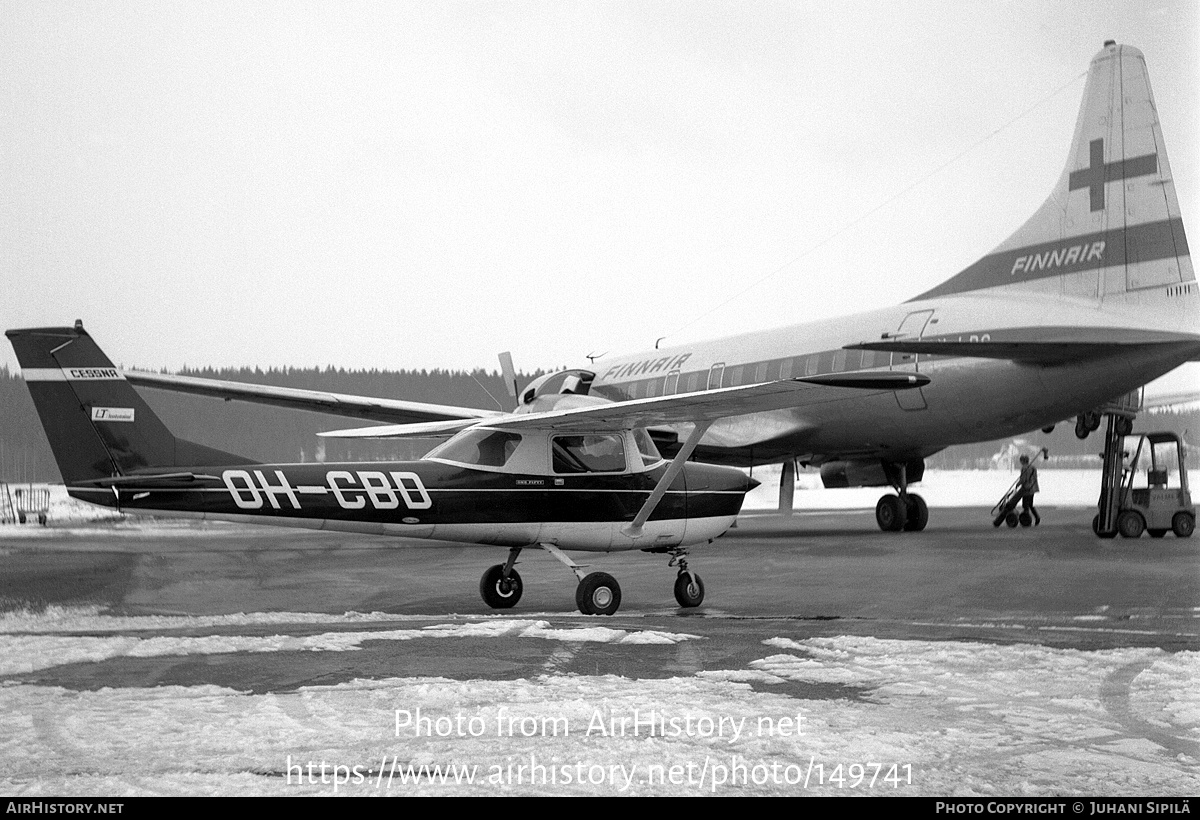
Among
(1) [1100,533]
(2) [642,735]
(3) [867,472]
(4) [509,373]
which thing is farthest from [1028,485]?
(2) [642,735]

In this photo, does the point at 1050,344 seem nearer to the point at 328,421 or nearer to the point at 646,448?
the point at 646,448

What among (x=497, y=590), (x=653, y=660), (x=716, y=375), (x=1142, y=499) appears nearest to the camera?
(x=653, y=660)

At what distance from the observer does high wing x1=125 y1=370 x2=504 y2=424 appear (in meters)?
21.2

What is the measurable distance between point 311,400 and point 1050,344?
15867mm

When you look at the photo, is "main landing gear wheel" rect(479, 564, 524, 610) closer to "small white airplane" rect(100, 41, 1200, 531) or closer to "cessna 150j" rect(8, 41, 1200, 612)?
"cessna 150j" rect(8, 41, 1200, 612)

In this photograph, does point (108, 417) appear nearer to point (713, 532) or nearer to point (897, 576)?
point (713, 532)

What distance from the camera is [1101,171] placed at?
19.2 metres

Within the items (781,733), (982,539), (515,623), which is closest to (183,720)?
(781,733)

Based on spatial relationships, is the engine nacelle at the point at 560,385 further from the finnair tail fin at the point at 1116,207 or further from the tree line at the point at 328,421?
the finnair tail fin at the point at 1116,207

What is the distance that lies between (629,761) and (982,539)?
1695 cm

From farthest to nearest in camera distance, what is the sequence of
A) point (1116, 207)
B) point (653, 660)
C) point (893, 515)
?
point (893, 515)
point (1116, 207)
point (653, 660)

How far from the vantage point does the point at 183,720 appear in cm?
574

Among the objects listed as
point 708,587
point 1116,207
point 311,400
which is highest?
point 1116,207

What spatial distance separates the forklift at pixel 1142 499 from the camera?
21.0 metres
